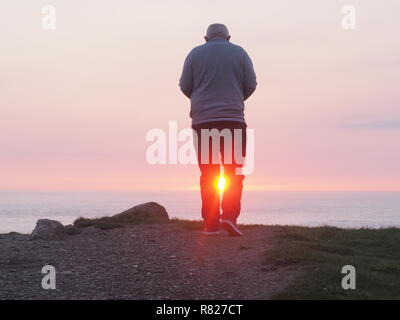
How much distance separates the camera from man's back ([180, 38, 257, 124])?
1256cm

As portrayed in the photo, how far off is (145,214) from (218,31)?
5.86 meters

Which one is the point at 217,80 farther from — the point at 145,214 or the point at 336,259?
the point at 145,214

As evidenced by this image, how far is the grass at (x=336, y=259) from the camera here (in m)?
9.45

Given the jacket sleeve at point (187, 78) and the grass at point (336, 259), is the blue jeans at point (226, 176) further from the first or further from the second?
the grass at point (336, 259)

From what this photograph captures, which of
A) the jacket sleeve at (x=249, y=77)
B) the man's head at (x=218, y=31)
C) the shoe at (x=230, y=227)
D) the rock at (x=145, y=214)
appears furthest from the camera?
the rock at (x=145, y=214)

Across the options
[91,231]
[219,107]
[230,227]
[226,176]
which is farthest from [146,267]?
[91,231]

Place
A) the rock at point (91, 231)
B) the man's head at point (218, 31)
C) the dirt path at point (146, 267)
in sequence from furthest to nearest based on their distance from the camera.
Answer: the rock at point (91, 231) < the man's head at point (218, 31) < the dirt path at point (146, 267)

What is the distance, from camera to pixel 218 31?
517 inches

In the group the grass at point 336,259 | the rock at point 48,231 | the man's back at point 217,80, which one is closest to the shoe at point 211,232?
the grass at point 336,259

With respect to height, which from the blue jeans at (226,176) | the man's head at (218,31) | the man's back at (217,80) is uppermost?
the man's head at (218,31)

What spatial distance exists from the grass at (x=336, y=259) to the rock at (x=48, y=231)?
4.52 m
